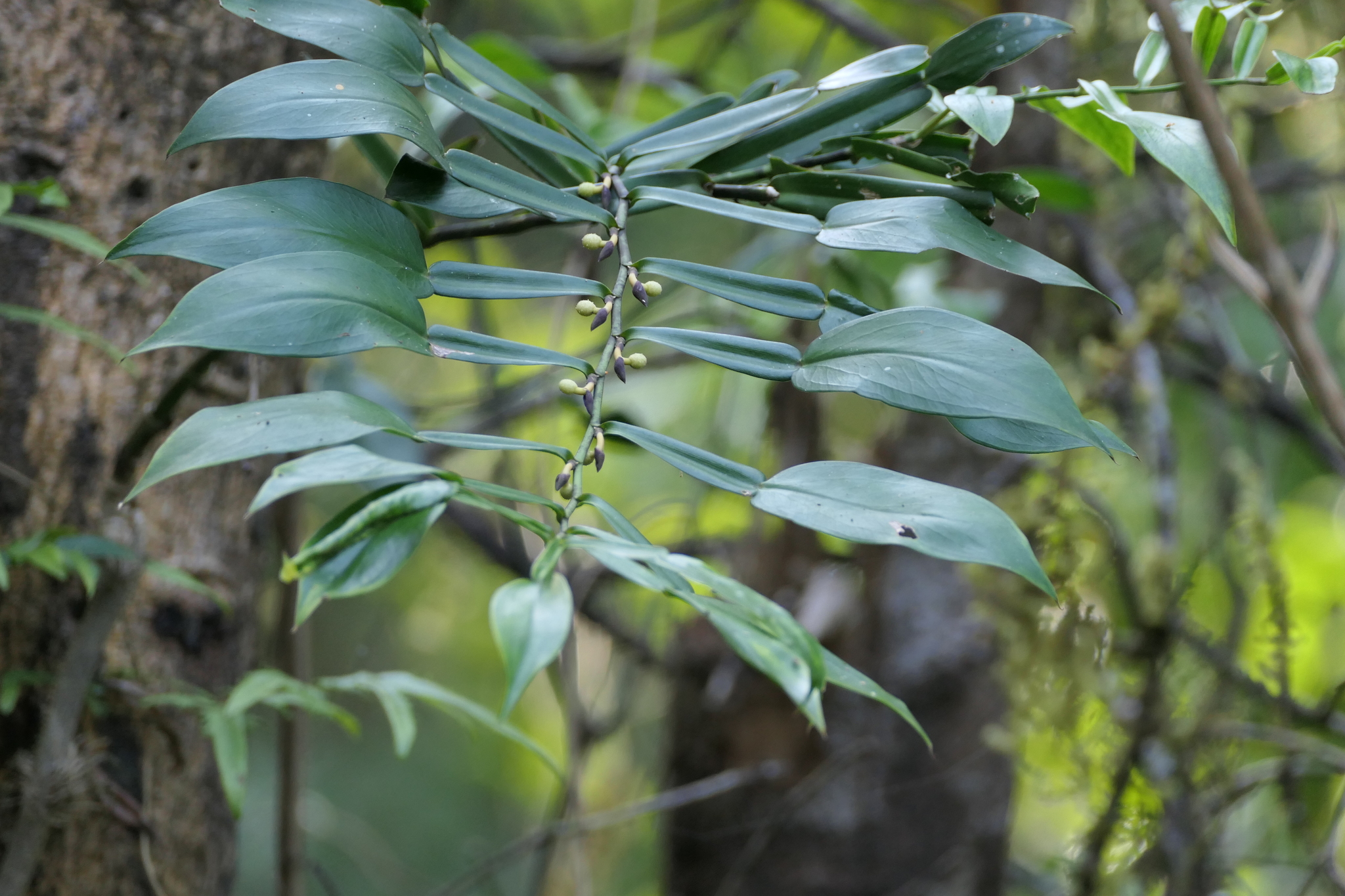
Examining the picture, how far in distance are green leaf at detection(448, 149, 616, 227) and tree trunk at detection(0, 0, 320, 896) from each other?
0.63 ft

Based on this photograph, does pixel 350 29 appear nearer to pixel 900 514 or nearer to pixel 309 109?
pixel 309 109

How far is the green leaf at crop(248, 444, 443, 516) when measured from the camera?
21 centimetres

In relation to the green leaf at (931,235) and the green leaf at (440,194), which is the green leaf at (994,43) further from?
the green leaf at (440,194)

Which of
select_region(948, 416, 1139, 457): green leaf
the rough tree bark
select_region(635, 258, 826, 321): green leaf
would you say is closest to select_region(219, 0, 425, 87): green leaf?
select_region(635, 258, 826, 321): green leaf

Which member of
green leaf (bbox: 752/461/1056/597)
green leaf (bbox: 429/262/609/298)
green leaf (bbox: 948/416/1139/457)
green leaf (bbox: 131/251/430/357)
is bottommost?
green leaf (bbox: 948/416/1139/457)

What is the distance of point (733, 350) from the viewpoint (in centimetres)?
31

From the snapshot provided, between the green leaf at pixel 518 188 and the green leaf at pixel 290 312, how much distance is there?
61mm

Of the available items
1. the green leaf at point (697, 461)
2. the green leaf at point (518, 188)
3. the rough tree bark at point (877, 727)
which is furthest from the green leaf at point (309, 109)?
the rough tree bark at point (877, 727)

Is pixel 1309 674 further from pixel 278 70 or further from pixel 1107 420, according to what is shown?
pixel 278 70

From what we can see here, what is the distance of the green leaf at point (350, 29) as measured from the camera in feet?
0.99

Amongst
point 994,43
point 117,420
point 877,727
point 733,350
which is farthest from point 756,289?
point 877,727

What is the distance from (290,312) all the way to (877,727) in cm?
74

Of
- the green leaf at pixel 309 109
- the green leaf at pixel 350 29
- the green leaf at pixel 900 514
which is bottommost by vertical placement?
the green leaf at pixel 900 514

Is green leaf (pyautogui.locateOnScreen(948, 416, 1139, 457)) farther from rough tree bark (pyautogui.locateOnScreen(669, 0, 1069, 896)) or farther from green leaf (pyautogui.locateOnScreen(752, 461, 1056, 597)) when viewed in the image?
rough tree bark (pyautogui.locateOnScreen(669, 0, 1069, 896))
